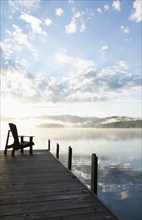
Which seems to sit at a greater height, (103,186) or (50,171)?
(50,171)

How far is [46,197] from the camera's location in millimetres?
5672

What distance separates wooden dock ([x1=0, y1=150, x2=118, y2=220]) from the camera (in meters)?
4.63

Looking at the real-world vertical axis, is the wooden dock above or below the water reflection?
above

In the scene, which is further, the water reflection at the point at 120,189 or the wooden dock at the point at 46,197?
the water reflection at the point at 120,189

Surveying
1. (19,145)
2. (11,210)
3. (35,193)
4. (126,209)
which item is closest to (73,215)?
(11,210)

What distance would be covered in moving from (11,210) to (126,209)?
8.49m

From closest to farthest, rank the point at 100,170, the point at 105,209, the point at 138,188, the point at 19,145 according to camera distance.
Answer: the point at 105,209 → the point at 19,145 → the point at 138,188 → the point at 100,170

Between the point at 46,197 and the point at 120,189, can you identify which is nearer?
the point at 46,197

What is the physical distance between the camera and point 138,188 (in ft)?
48.6

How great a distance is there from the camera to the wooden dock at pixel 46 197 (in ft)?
15.2

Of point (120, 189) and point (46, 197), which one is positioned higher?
point (46, 197)

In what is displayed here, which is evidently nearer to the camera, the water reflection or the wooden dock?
the wooden dock

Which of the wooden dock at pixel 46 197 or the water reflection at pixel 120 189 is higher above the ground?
the wooden dock at pixel 46 197

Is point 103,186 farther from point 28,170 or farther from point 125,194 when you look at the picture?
point 28,170
